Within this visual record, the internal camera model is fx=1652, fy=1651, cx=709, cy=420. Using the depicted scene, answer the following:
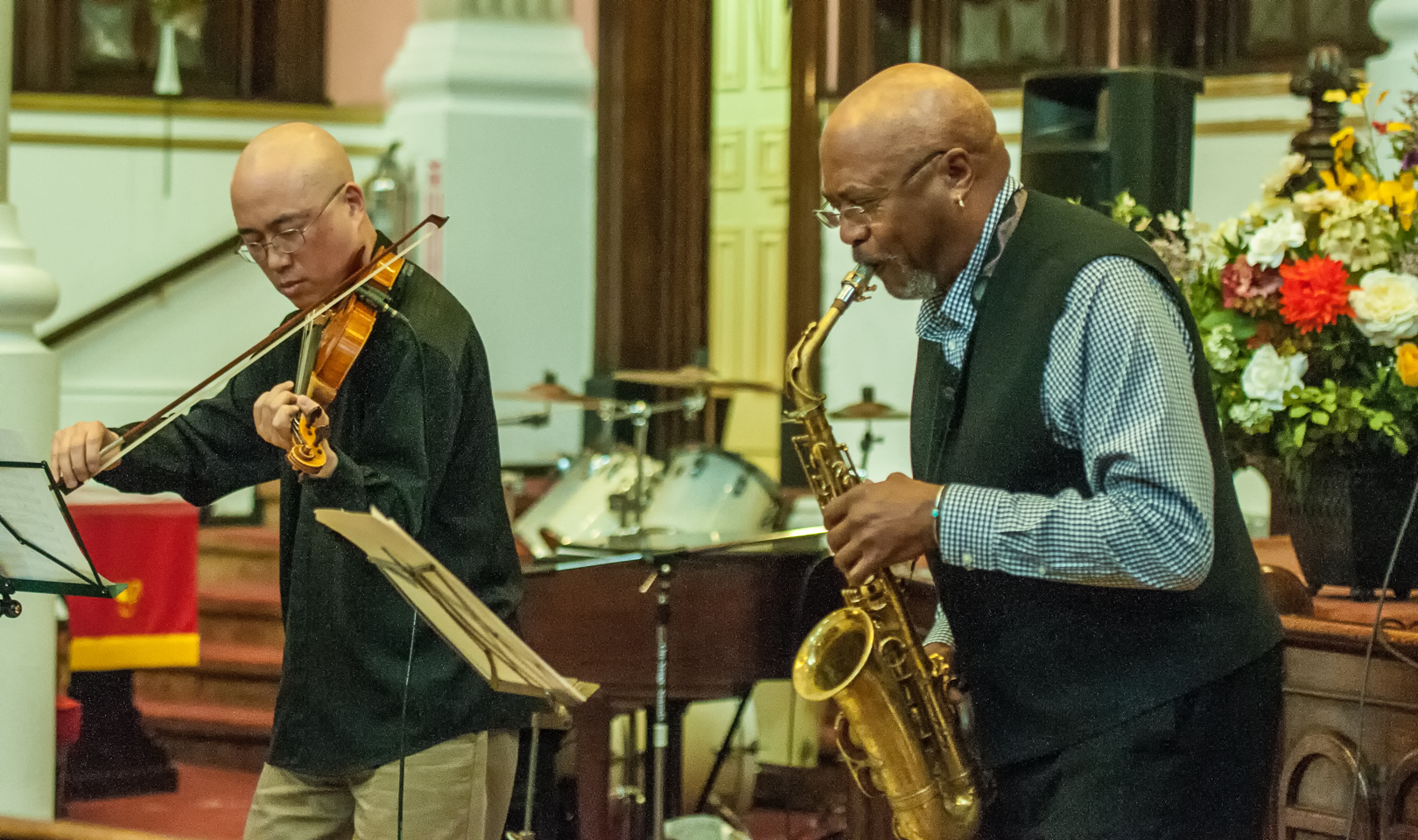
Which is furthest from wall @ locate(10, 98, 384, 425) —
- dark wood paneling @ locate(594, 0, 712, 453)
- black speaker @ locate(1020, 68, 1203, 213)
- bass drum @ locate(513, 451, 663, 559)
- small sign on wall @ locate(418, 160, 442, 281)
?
black speaker @ locate(1020, 68, 1203, 213)

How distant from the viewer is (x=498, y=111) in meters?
6.40

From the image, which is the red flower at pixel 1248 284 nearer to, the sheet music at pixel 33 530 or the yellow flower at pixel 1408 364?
the yellow flower at pixel 1408 364

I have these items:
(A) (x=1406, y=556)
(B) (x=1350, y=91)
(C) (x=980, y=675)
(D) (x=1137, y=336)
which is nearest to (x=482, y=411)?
(C) (x=980, y=675)

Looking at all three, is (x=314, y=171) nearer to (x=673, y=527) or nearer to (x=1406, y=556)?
(x=1406, y=556)

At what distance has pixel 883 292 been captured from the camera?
6.09 m

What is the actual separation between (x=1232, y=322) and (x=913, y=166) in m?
1.06

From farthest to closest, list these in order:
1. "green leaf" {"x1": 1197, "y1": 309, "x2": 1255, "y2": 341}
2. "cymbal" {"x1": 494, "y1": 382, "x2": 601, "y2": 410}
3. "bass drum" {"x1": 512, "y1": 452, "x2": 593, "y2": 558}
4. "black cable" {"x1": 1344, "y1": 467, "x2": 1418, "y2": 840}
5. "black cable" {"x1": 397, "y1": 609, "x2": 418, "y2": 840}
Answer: "cymbal" {"x1": 494, "y1": 382, "x2": 601, "y2": 410}, "bass drum" {"x1": 512, "y1": 452, "x2": 593, "y2": 558}, "green leaf" {"x1": 1197, "y1": 309, "x2": 1255, "y2": 341}, "black cable" {"x1": 1344, "y1": 467, "x2": 1418, "y2": 840}, "black cable" {"x1": 397, "y1": 609, "x2": 418, "y2": 840}

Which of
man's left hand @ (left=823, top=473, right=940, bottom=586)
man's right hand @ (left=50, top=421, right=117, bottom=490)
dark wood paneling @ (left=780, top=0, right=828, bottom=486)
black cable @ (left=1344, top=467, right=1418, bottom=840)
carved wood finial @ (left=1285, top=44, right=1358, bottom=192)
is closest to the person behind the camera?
man's left hand @ (left=823, top=473, right=940, bottom=586)

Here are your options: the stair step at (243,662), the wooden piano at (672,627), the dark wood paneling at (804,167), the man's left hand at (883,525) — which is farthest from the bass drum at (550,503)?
the man's left hand at (883,525)

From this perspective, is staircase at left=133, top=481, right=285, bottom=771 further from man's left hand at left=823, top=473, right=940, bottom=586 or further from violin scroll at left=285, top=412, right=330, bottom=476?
man's left hand at left=823, top=473, right=940, bottom=586

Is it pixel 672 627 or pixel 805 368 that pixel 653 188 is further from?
pixel 805 368

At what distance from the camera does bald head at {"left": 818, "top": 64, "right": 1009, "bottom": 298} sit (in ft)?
6.26

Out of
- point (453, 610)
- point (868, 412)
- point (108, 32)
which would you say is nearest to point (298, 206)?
point (453, 610)

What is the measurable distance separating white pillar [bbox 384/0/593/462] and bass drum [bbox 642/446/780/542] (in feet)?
6.48
